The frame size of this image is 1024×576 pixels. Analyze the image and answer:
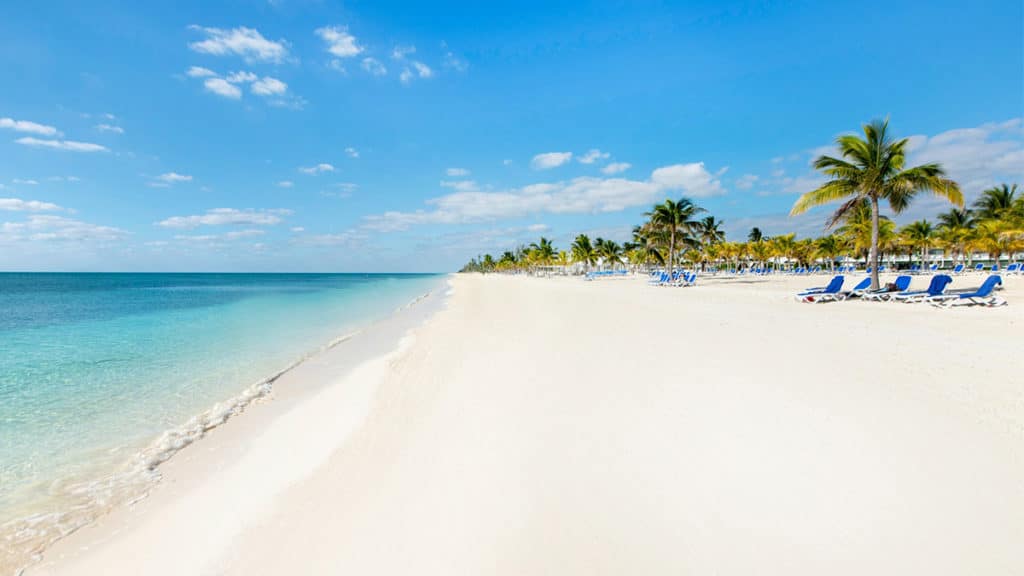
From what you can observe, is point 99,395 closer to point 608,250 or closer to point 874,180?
point 874,180

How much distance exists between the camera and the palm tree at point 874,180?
15445 millimetres

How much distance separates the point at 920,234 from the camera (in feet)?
172

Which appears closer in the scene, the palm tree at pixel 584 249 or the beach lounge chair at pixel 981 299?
the beach lounge chair at pixel 981 299

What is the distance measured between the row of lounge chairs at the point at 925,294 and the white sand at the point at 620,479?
896 cm

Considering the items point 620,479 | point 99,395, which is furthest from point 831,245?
point 99,395

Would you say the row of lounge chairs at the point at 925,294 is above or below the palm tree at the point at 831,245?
below

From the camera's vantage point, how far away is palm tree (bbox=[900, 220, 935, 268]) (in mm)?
50188

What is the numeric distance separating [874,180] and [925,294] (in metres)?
5.00

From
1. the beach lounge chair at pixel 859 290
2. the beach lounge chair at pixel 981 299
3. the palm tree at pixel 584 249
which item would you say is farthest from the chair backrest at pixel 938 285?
the palm tree at pixel 584 249

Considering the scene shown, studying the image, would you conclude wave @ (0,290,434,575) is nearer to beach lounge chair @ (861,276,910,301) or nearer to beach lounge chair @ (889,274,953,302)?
beach lounge chair @ (889,274,953,302)

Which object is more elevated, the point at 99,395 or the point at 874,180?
the point at 874,180

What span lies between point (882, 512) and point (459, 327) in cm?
1156

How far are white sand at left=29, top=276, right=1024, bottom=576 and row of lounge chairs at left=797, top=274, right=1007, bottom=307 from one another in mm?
8959

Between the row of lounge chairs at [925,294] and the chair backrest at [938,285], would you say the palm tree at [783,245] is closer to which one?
the row of lounge chairs at [925,294]
